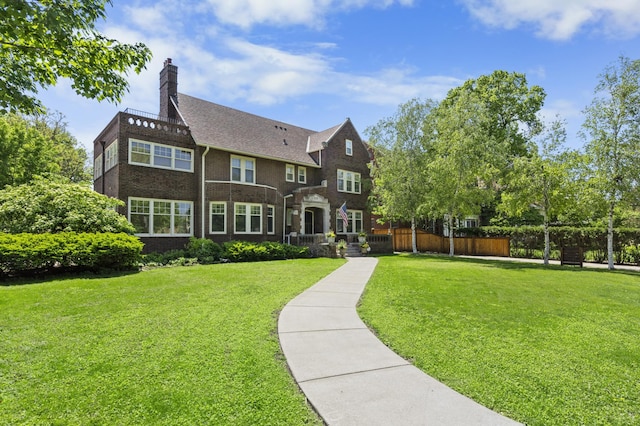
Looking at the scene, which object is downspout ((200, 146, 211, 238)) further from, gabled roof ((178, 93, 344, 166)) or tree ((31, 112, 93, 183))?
tree ((31, 112, 93, 183))

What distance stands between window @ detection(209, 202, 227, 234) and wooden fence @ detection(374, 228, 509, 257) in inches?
473

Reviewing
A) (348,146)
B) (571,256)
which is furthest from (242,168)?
(571,256)

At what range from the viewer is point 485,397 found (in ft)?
10.8

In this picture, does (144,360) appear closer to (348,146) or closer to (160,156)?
(160,156)

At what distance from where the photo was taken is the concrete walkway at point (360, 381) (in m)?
2.94

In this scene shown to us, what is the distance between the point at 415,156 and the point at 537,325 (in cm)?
1911

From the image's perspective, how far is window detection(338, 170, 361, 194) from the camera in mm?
26547

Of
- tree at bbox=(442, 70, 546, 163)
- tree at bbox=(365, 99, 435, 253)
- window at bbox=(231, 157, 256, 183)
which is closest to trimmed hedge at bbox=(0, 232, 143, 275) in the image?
window at bbox=(231, 157, 256, 183)

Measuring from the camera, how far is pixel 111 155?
18.5m

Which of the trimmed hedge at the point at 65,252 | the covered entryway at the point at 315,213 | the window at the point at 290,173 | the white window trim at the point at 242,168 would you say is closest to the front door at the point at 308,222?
the covered entryway at the point at 315,213

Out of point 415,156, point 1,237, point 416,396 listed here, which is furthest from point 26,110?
point 415,156

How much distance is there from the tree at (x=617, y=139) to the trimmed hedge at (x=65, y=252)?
19.2m

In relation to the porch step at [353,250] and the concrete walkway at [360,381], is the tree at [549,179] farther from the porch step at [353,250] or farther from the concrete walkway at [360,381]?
the concrete walkway at [360,381]

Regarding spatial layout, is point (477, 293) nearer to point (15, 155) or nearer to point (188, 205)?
point (188, 205)
